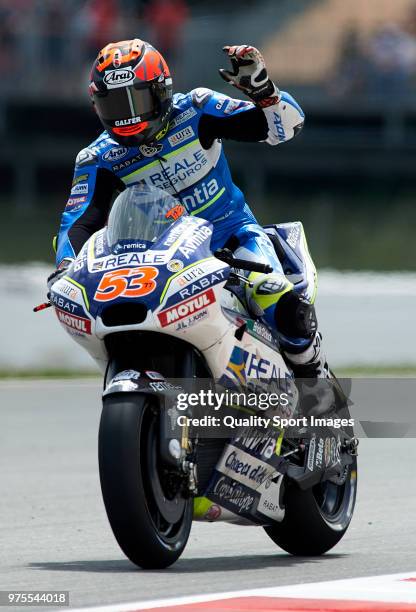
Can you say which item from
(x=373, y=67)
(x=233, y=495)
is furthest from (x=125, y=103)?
(x=373, y=67)

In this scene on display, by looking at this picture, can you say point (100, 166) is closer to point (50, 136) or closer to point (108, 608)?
point (108, 608)

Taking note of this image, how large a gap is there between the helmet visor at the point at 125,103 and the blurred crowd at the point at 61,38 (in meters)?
12.3

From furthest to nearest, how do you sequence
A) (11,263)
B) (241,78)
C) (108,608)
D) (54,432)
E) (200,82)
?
(200,82)
(11,263)
(54,432)
(241,78)
(108,608)

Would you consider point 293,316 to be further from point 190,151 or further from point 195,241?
point 190,151

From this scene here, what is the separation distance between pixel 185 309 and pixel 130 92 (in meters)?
1.04

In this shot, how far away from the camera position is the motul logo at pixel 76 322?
14.8ft

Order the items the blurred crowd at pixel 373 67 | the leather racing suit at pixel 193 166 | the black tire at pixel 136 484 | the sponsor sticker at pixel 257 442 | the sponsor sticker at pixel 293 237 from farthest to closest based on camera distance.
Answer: the blurred crowd at pixel 373 67 < the sponsor sticker at pixel 293 237 < the leather racing suit at pixel 193 166 < the sponsor sticker at pixel 257 442 < the black tire at pixel 136 484

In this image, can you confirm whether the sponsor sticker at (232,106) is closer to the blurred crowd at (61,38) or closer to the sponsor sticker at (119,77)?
the sponsor sticker at (119,77)

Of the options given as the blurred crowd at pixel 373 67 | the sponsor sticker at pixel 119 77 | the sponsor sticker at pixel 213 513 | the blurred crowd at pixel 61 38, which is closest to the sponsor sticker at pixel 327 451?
the sponsor sticker at pixel 213 513

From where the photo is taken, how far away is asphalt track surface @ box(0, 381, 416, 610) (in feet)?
14.5

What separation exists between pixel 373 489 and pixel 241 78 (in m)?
2.60

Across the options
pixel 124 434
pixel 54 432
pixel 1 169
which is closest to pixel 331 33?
pixel 1 169

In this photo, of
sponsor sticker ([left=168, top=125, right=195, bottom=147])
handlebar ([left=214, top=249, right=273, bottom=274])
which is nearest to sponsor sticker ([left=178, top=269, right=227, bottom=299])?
handlebar ([left=214, top=249, right=273, bottom=274])

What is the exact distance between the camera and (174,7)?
18609 mm
